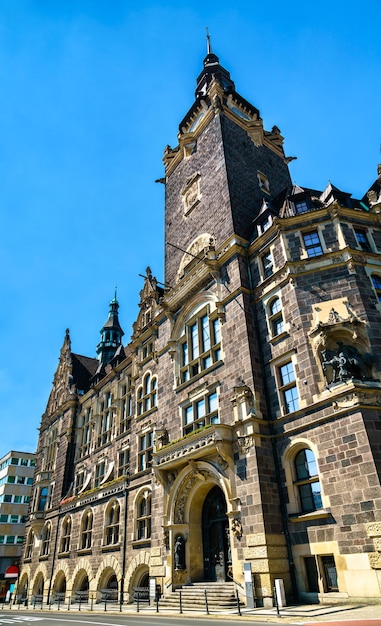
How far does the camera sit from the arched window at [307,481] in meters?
18.3

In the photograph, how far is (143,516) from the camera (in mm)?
29547

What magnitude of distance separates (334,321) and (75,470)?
33.6 meters

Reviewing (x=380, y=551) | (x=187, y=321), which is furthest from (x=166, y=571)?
(x=187, y=321)

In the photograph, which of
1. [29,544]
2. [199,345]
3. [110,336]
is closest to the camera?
[199,345]

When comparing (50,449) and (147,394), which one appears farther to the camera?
(50,449)

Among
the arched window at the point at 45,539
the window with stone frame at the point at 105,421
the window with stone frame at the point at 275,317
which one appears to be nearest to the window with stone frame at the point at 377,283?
the window with stone frame at the point at 275,317

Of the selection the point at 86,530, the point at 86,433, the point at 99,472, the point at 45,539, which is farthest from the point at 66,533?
the point at 86,433

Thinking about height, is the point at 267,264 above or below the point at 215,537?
above

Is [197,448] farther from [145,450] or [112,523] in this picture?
[112,523]

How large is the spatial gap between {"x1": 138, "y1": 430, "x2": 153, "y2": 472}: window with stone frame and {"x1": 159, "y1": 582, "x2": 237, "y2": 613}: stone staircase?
9.65m

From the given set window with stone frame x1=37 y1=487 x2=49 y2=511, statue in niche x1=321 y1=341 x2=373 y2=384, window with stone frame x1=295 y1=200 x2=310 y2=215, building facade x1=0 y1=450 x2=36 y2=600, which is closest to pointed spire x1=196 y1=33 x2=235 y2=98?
window with stone frame x1=295 y1=200 x2=310 y2=215

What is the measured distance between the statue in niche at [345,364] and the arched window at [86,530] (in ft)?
86.4

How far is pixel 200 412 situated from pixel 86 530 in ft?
61.3

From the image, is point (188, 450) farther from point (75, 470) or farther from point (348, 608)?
point (75, 470)
